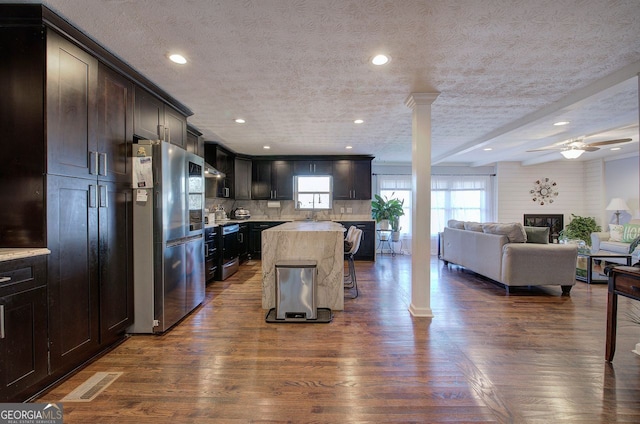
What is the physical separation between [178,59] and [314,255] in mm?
2299

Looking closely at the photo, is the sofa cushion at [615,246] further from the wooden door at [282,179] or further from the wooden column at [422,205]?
the wooden door at [282,179]

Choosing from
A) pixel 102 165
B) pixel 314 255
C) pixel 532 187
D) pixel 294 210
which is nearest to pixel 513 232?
pixel 314 255

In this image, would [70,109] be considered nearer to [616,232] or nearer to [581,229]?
[616,232]

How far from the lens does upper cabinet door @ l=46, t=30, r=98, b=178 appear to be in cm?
180

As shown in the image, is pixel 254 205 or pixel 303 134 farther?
pixel 254 205

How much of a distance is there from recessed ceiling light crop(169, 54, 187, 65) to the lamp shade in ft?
28.4

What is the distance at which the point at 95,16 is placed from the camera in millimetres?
1785

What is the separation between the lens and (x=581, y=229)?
6.60 metres

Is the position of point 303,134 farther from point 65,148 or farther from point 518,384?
point 518,384

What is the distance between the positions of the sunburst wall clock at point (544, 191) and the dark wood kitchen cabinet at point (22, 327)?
930 cm

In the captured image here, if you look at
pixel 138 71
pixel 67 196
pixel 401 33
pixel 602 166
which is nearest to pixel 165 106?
pixel 138 71

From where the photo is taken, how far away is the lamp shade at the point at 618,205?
6207 millimetres

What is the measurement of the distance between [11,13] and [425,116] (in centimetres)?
330

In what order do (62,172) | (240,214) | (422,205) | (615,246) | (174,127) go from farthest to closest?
(240,214) < (615,246) < (174,127) < (422,205) < (62,172)
